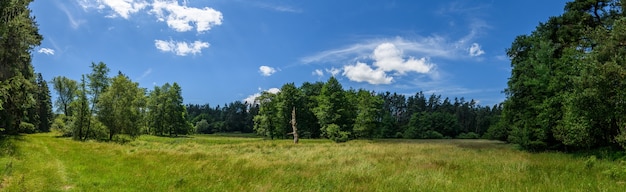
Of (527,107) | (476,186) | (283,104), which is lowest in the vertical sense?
(476,186)

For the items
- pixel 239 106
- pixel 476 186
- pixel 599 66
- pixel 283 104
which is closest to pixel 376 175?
pixel 476 186

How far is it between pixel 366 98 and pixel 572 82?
34.4 m

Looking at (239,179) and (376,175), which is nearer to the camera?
(239,179)

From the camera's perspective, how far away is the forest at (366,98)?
18594mm

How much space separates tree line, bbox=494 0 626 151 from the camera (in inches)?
693

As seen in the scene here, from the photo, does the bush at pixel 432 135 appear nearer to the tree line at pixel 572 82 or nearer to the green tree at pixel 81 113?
the tree line at pixel 572 82

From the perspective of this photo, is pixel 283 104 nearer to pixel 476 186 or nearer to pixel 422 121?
pixel 476 186

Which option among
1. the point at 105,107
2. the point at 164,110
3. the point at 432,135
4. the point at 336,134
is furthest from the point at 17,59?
the point at 432,135

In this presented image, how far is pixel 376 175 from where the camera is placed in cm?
1315

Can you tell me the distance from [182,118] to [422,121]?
75.0 m

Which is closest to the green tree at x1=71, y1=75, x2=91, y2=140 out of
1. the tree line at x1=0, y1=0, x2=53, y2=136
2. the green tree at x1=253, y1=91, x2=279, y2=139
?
the tree line at x1=0, y1=0, x2=53, y2=136

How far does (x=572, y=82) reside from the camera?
23.2m

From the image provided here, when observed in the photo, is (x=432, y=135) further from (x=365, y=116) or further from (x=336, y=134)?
(x=336, y=134)

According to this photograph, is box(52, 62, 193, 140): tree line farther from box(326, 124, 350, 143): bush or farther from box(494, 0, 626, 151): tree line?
box(494, 0, 626, 151): tree line
